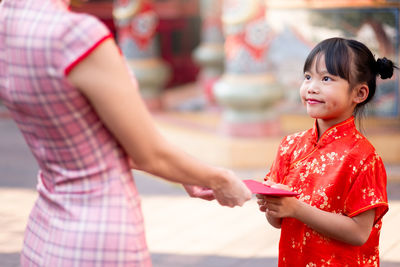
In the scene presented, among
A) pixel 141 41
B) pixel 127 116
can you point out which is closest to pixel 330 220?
pixel 127 116

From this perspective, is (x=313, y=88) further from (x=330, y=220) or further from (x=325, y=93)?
(x=330, y=220)

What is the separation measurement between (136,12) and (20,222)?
317cm

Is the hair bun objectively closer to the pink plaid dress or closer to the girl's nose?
the girl's nose

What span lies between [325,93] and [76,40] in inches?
35.0

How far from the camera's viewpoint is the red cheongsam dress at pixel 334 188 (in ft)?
6.33

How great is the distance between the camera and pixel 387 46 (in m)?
6.38

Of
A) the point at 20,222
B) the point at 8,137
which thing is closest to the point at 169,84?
the point at 8,137

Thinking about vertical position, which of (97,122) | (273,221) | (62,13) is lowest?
(273,221)

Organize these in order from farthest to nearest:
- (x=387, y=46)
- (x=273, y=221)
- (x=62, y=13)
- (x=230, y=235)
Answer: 1. (x=387, y=46)
2. (x=230, y=235)
3. (x=273, y=221)
4. (x=62, y=13)

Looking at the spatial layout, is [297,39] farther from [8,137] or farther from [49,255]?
[49,255]

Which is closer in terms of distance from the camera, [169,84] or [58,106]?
[58,106]

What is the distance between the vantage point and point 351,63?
6.49ft

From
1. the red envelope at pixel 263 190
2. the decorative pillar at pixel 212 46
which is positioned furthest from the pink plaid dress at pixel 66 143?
the decorative pillar at pixel 212 46

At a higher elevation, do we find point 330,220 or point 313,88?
point 313,88
